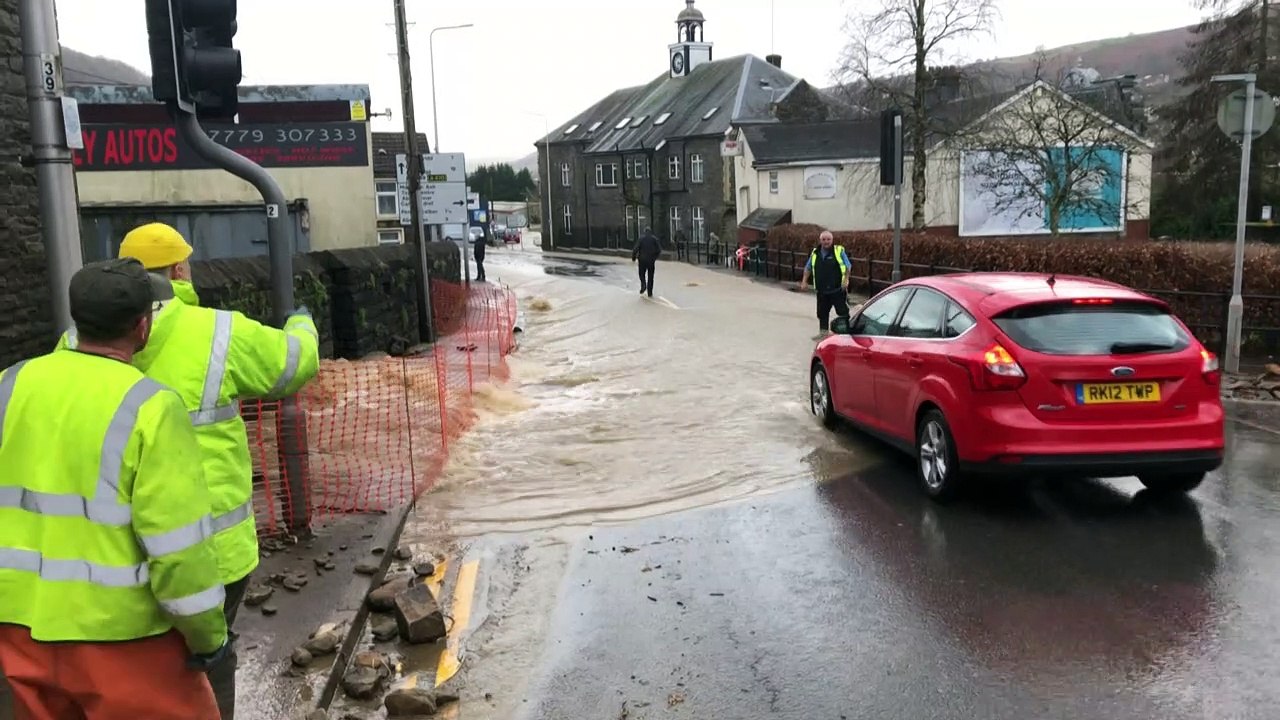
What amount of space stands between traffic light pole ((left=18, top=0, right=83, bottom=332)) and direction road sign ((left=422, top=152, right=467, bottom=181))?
15924mm

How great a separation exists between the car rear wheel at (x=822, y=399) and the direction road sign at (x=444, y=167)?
12.0 metres

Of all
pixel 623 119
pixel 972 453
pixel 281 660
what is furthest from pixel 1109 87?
pixel 281 660

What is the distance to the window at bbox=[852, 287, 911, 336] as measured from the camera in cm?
876

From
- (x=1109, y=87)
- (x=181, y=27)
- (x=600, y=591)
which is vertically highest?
(x=1109, y=87)

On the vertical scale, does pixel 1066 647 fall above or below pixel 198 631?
below

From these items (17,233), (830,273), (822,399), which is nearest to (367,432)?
(17,233)

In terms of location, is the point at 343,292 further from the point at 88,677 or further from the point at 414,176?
the point at 88,677

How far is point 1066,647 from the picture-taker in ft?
16.3

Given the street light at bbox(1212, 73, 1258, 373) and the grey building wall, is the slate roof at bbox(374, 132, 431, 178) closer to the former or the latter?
the street light at bbox(1212, 73, 1258, 373)

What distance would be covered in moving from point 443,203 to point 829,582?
1611cm

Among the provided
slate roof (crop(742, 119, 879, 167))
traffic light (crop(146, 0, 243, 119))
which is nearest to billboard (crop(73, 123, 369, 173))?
traffic light (crop(146, 0, 243, 119))

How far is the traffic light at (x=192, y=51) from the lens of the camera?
17.5 feet

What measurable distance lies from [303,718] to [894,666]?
2.59 meters

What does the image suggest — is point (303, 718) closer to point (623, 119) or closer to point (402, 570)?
point (402, 570)
